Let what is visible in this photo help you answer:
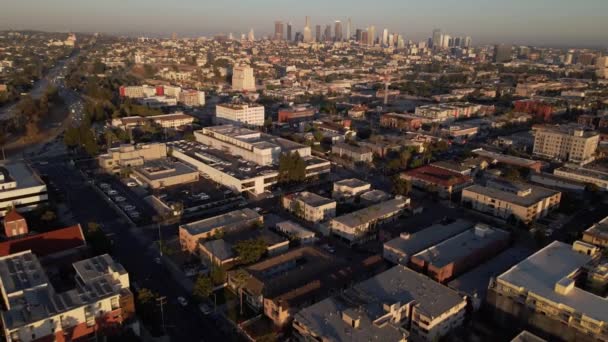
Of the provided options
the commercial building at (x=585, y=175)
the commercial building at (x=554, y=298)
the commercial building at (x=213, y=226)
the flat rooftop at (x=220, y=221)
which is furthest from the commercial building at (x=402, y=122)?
the commercial building at (x=554, y=298)

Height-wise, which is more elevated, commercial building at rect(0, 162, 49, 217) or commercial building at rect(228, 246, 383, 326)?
commercial building at rect(0, 162, 49, 217)

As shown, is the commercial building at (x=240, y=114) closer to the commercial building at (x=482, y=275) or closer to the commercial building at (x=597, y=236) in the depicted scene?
the commercial building at (x=482, y=275)

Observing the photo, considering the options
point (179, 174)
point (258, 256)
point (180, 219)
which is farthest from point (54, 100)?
point (258, 256)

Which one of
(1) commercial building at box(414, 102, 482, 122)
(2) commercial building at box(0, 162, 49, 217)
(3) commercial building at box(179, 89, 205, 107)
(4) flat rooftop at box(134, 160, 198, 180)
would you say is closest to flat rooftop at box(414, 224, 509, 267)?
(4) flat rooftop at box(134, 160, 198, 180)

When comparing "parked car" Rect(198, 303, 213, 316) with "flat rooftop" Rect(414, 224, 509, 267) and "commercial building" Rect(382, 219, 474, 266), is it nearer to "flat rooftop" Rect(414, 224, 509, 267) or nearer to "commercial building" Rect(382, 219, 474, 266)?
"commercial building" Rect(382, 219, 474, 266)

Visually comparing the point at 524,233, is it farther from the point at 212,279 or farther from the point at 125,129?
the point at 125,129

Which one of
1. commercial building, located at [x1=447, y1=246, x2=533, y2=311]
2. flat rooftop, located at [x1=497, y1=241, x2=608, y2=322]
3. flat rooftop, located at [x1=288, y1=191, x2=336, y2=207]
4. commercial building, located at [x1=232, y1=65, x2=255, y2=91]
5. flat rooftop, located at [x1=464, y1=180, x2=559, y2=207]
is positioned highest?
commercial building, located at [x1=232, y1=65, x2=255, y2=91]

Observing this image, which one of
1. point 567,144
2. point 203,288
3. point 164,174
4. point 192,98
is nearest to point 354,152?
point 164,174

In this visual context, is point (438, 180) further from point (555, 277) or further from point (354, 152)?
point (555, 277)
